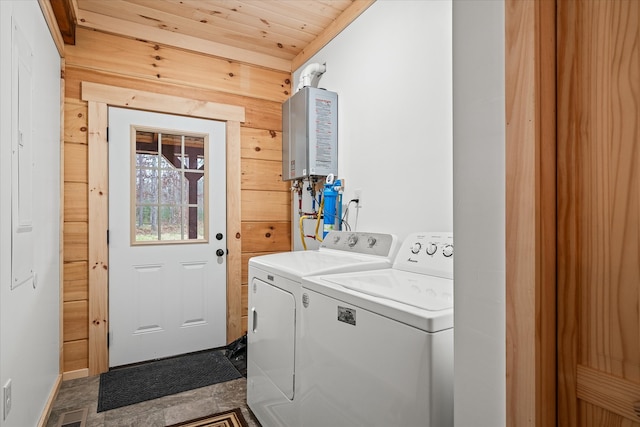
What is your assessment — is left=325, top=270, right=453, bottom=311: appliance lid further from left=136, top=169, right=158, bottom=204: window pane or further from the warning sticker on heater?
left=136, top=169, right=158, bottom=204: window pane

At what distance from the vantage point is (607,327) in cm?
60

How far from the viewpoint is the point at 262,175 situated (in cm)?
327

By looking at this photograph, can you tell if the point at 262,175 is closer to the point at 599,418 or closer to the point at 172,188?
the point at 172,188

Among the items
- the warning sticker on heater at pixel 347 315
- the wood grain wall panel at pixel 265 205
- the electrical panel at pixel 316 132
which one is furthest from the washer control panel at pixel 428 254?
the wood grain wall panel at pixel 265 205

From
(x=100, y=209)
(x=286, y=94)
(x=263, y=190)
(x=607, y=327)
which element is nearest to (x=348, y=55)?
(x=286, y=94)

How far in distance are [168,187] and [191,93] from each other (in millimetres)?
792

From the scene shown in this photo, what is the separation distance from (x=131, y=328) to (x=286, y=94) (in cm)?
235

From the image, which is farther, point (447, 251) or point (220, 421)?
point (220, 421)

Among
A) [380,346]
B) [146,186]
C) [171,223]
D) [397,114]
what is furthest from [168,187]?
[380,346]

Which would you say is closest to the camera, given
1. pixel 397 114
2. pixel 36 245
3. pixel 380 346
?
pixel 380 346

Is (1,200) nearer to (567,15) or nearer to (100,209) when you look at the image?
(100,209)

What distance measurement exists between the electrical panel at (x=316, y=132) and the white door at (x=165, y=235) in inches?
29.6

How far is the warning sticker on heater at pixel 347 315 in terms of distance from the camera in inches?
48.8

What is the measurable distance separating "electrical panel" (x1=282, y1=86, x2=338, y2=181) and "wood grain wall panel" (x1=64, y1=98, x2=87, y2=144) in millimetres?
1530
